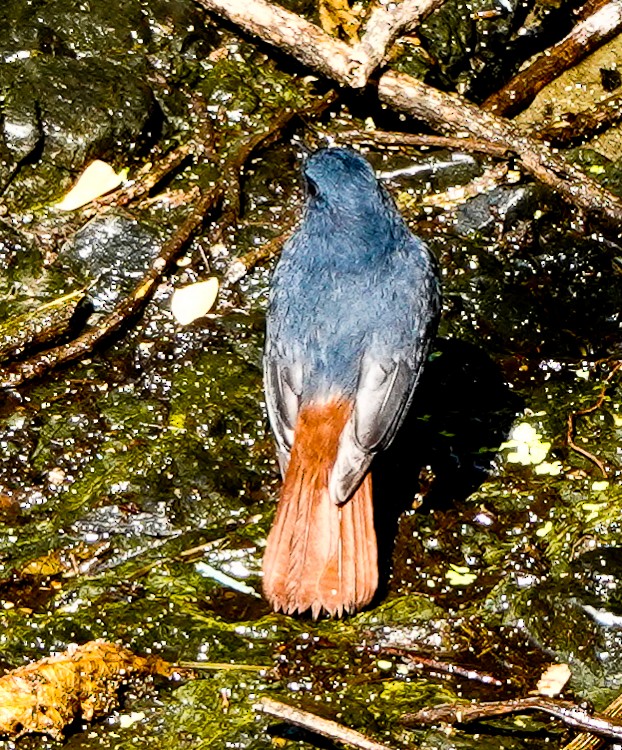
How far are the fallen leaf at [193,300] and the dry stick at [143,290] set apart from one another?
13 cm

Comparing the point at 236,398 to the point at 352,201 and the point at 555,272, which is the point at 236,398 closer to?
the point at 352,201

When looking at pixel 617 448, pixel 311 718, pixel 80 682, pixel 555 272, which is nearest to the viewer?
pixel 311 718

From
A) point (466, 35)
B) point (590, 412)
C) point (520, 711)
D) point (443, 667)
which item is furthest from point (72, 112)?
point (520, 711)

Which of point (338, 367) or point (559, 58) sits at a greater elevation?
point (559, 58)

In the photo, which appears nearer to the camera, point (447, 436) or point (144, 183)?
point (447, 436)

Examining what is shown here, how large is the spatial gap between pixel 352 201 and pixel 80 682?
2.08 metres

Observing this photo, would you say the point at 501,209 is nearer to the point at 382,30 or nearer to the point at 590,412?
the point at 382,30

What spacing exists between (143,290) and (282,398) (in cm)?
136

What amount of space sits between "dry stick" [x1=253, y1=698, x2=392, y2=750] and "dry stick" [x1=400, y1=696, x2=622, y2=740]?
325 millimetres

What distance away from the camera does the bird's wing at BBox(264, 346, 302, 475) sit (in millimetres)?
4953

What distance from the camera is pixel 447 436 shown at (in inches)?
229

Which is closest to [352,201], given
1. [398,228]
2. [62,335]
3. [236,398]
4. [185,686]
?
[398,228]

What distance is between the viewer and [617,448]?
568cm

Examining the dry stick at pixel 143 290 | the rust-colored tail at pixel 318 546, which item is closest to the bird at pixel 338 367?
the rust-colored tail at pixel 318 546
